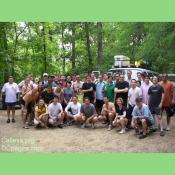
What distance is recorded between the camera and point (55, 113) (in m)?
12.0

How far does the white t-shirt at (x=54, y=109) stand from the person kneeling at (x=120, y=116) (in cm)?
179

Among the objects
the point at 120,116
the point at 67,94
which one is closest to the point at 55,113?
the point at 67,94

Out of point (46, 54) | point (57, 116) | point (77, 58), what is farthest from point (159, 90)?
point (77, 58)

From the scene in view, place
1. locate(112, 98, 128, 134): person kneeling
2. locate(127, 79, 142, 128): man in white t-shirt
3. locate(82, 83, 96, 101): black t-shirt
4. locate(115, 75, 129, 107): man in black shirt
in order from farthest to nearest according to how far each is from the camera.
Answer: locate(82, 83, 96, 101): black t-shirt → locate(115, 75, 129, 107): man in black shirt → locate(127, 79, 142, 128): man in white t-shirt → locate(112, 98, 128, 134): person kneeling

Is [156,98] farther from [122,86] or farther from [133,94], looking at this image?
[122,86]

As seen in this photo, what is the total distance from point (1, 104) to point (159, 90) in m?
7.05

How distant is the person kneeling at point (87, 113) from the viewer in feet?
39.2

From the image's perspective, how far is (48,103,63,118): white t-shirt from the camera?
39.3ft

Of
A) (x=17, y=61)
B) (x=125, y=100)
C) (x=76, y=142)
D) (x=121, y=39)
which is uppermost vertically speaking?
(x=121, y=39)

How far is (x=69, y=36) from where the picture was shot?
26.6m

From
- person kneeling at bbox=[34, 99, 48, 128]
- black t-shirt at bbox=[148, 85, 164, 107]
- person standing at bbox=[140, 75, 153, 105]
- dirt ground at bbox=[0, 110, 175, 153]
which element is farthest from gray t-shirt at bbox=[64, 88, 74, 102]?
black t-shirt at bbox=[148, 85, 164, 107]

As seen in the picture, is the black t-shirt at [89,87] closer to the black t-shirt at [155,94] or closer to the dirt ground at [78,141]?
the dirt ground at [78,141]

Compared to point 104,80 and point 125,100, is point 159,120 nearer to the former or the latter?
point 125,100

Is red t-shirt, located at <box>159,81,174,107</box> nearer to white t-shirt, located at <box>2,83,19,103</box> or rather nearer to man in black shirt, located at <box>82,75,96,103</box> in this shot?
man in black shirt, located at <box>82,75,96,103</box>
